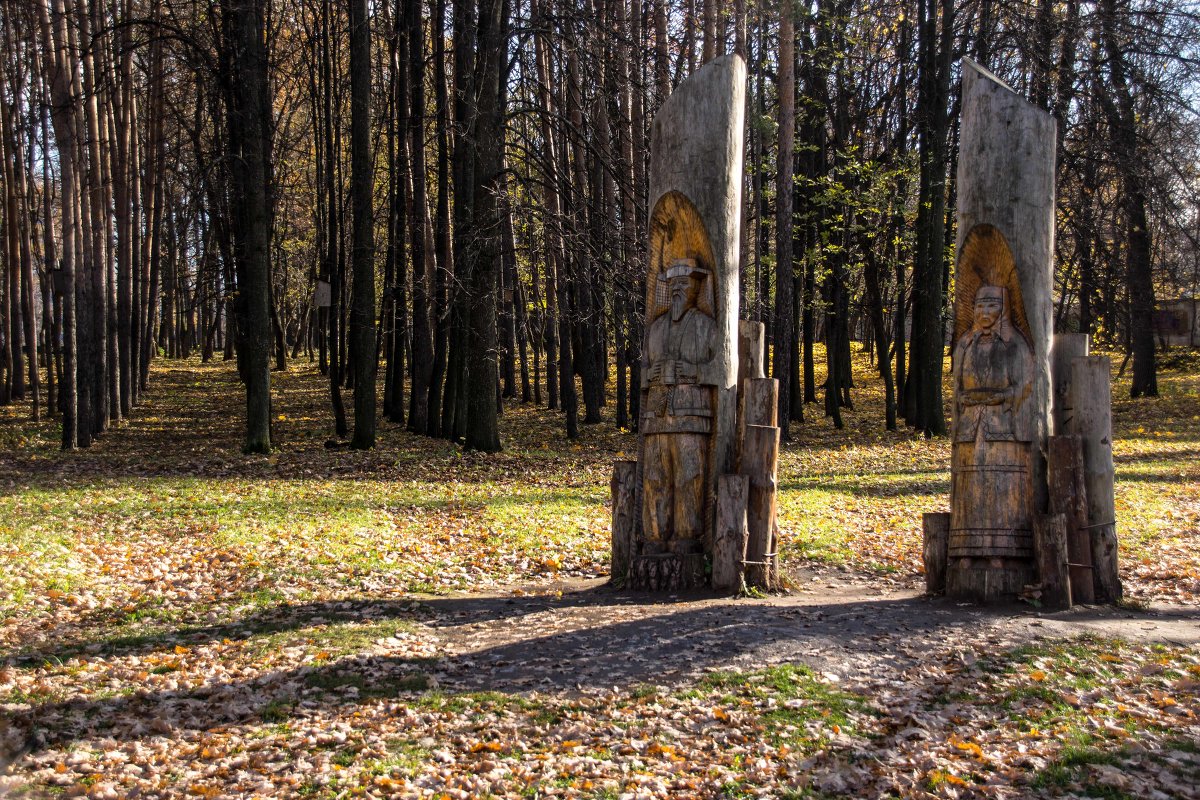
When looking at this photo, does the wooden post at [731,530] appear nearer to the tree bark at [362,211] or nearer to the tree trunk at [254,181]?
the tree bark at [362,211]

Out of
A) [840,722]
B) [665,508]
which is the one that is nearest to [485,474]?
[665,508]

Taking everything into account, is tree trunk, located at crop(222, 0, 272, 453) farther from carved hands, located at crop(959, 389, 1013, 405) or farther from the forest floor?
carved hands, located at crop(959, 389, 1013, 405)

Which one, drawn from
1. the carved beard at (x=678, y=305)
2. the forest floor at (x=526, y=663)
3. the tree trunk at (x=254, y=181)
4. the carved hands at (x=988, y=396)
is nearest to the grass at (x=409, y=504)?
the forest floor at (x=526, y=663)

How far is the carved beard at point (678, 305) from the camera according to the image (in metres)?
9.85

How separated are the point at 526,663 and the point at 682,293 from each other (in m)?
4.05

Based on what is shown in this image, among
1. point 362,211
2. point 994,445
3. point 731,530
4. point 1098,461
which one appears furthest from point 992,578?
point 362,211

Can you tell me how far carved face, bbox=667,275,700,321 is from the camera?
32.3 ft

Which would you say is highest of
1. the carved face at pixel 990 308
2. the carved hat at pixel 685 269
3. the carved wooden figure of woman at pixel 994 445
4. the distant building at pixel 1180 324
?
the distant building at pixel 1180 324

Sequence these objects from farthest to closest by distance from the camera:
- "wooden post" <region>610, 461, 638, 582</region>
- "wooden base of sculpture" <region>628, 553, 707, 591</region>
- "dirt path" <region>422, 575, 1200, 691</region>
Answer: "wooden post" <region>610, 461, 638, 582</region> → "wooden base of sculpture" <region>628, 553, 707, 591</region> → "dirt path" <region>422, 575, 1200, 691</region>

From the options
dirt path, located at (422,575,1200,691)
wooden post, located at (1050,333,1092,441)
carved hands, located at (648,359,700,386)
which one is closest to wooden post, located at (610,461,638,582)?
dirt path, located at (422,575,1200,691)

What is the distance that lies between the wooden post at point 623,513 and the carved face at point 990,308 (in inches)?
140

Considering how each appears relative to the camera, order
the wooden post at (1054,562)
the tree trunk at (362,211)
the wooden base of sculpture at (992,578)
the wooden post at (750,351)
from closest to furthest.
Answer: the wooden post at (1054,562) < the wooden base of sculpture at (992,578) < the wooden post at (750,351) < the tree trunk at (362,211)

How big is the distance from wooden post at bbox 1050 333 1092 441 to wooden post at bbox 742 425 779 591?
2.57m

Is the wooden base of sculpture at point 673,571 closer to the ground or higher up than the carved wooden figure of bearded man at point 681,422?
closer to the ground
